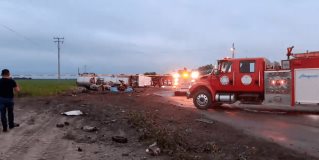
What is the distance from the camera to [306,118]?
63.3 ft

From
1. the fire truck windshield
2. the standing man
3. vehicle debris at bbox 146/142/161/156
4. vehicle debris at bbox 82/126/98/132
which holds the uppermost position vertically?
the fire truck windshield

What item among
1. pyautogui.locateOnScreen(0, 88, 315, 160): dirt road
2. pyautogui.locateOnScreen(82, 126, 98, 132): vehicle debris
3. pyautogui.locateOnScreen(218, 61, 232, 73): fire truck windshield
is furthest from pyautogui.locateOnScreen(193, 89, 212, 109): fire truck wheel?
pyautogui.locateOnScreen(82, 126, 98, 132): vehicle debris

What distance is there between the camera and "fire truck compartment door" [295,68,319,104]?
791 inches

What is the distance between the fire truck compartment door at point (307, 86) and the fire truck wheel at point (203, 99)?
14.3 ft

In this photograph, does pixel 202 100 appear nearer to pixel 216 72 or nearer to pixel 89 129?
pixel 216 72

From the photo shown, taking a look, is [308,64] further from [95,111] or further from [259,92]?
[95,111]

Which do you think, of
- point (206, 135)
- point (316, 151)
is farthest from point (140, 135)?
point (316, 151)

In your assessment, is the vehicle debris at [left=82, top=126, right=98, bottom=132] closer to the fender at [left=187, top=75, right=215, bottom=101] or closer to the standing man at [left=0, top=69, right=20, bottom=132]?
the standing man at [left=0, top=69, right=20, bottom=132]

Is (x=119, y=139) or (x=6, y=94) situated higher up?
(x=6, y=94)

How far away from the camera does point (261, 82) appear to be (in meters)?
21.5

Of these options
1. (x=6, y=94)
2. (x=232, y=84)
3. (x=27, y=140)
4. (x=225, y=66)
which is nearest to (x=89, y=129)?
(x=27, y=140)

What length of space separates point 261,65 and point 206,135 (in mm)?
9252

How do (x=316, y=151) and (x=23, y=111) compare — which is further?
(x=23, y=111)

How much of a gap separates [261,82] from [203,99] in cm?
308
